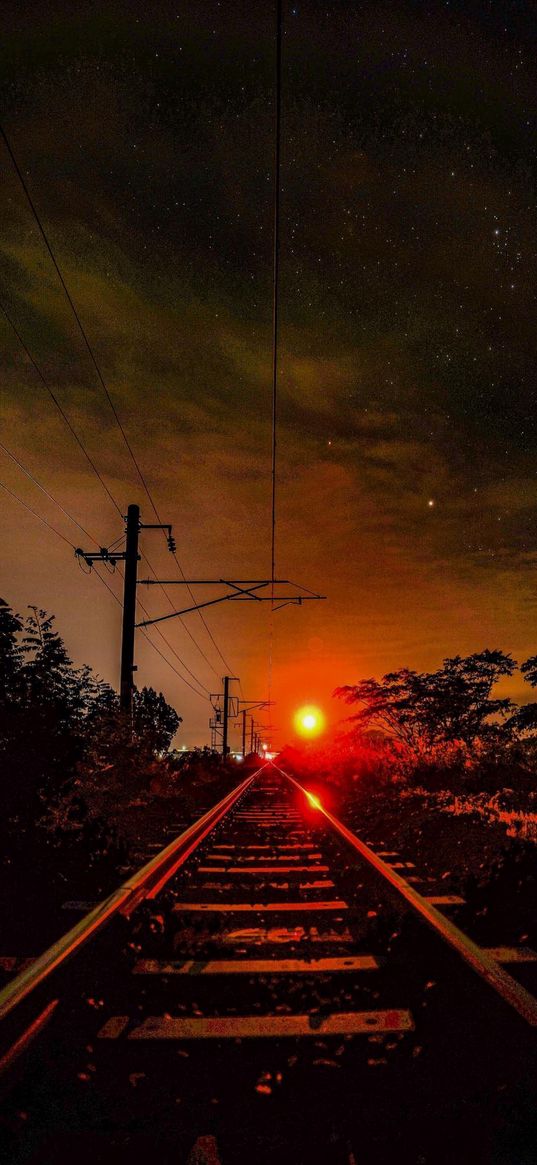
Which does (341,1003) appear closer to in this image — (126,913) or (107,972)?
(107,972)

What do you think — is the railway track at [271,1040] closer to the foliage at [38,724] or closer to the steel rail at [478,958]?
the steel rail at [478,958]

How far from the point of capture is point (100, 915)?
4613 millimetres

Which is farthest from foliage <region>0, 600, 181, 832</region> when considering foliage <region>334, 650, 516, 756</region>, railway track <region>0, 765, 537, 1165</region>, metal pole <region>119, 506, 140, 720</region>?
foliage <region>334, 650, 516, 756</region>

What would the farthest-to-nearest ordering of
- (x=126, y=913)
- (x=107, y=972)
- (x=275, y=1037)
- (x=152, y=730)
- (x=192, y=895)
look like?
1. (x=152, y=730)
2. (x=192, y=895)
3. (x=126, y=913)
4. (x=107, y=972)
5. (x=275, y=1037)

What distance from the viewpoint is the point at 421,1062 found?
2.76 metres

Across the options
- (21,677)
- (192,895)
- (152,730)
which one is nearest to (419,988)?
(192,895)

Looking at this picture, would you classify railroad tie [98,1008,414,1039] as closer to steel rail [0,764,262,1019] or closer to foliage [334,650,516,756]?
steel rail [0,764,262,1019]

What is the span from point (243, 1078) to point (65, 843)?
5919mm

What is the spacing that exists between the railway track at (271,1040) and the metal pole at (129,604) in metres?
13.1

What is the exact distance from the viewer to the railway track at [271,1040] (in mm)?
2283

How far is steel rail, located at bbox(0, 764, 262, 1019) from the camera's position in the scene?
11.0 feet

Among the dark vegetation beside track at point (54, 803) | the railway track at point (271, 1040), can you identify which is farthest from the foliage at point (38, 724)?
the railway track at point (271, 1040)

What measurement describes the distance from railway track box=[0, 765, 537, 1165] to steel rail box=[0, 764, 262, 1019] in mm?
20

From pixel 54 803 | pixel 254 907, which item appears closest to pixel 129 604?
pixel 54 803
